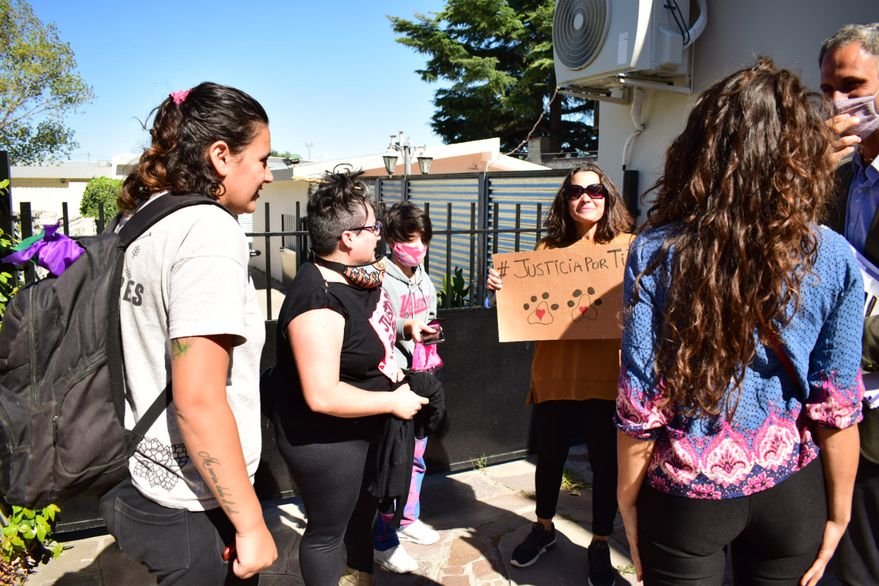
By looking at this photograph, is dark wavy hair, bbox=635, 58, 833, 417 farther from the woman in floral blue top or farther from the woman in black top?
the woman in black top

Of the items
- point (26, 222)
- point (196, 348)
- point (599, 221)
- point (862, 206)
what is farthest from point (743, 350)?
point (26, 222)

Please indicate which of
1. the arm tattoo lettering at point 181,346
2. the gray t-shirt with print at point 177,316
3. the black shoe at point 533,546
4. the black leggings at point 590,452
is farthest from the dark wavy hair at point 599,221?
the arm tattoo lettering at point 181,346

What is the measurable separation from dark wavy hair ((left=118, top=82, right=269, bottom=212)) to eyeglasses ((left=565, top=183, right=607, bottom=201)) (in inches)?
66.0

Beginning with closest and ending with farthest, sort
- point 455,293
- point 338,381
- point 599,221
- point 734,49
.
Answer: point 338,381
point 599,221
point 734,49
point 455,293

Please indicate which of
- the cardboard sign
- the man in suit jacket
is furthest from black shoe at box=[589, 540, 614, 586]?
the man in suit jacket

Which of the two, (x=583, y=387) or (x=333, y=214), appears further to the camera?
(x=583, y=387)

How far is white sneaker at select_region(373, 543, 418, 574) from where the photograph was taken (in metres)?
2.96

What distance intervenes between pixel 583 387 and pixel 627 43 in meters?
2.22

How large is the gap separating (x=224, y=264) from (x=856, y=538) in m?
1.95

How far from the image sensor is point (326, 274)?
2119mm

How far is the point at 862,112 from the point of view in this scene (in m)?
1.81

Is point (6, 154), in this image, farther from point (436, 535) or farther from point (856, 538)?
point (856, 538)

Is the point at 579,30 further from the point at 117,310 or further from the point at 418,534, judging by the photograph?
the point at 117,310

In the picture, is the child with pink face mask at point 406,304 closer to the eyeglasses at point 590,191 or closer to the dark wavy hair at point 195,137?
the eyeglasses at point 590,191
